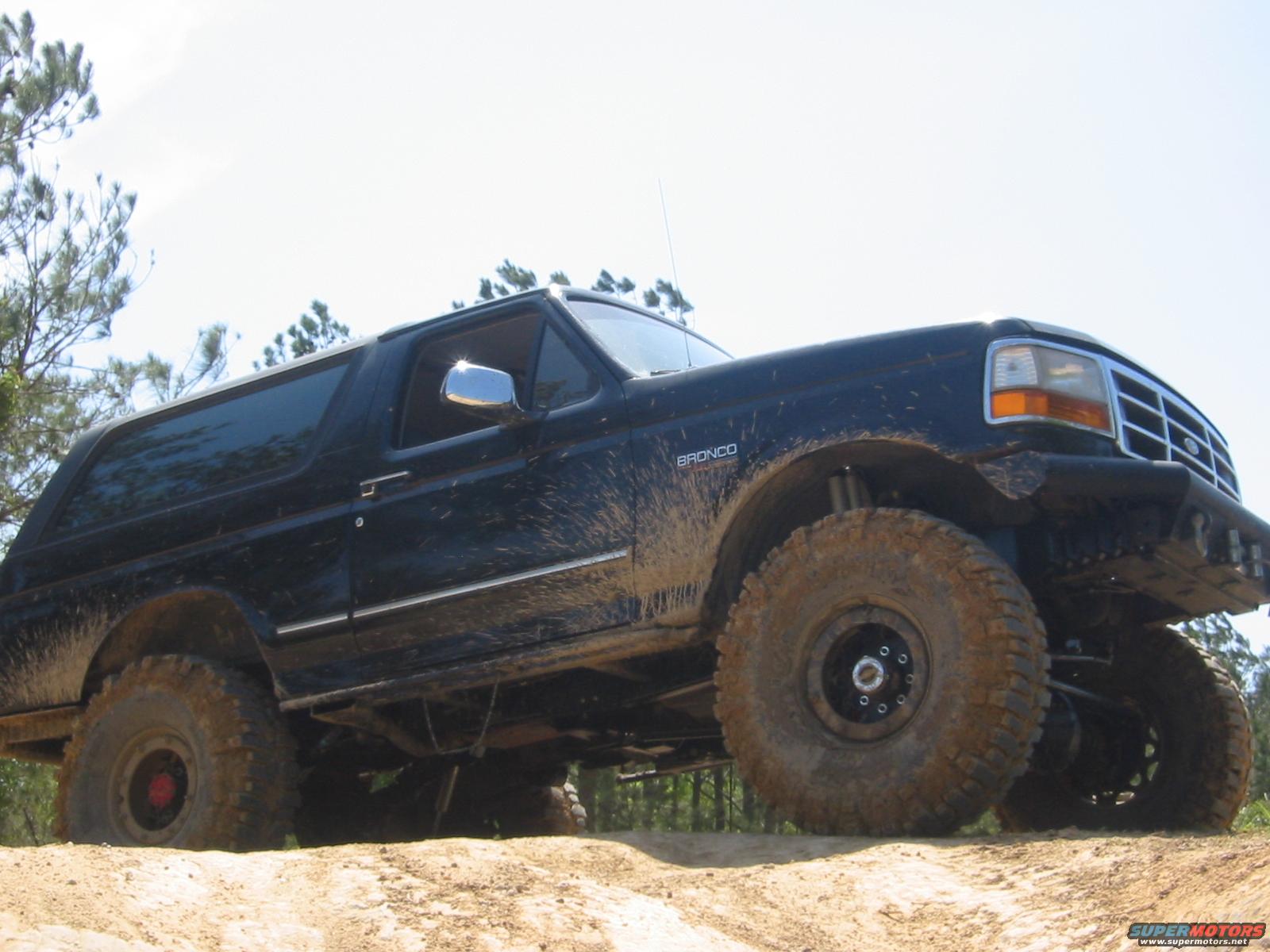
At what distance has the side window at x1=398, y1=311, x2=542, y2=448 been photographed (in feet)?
19.3

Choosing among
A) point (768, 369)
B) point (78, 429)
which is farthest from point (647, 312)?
point (78, 429)

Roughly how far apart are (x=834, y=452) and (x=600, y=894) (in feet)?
5.69

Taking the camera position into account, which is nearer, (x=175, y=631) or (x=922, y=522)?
(x=922, y=522)

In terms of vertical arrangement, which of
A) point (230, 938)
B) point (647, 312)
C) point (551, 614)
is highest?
point (647, 312)

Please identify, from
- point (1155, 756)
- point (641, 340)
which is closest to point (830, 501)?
point (641, 340)

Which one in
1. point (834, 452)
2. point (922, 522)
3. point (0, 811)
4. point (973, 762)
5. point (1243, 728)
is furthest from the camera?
point (0, 811)

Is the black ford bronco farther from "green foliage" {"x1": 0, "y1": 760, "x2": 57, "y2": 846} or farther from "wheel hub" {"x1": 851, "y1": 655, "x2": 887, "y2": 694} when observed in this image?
"green foliage" {"x1": 0, "y1": 760, "x2": 57, "y2": 846}

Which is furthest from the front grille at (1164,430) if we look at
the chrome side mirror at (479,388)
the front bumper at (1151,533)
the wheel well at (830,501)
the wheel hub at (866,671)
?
the chrome side mirror at (479,388)

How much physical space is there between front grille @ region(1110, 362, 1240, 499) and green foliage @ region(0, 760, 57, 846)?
13675 millimetres

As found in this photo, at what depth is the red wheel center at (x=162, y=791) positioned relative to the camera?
19.2ft

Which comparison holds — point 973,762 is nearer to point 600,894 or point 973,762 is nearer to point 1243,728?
point 600,894

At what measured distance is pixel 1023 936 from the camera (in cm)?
326
